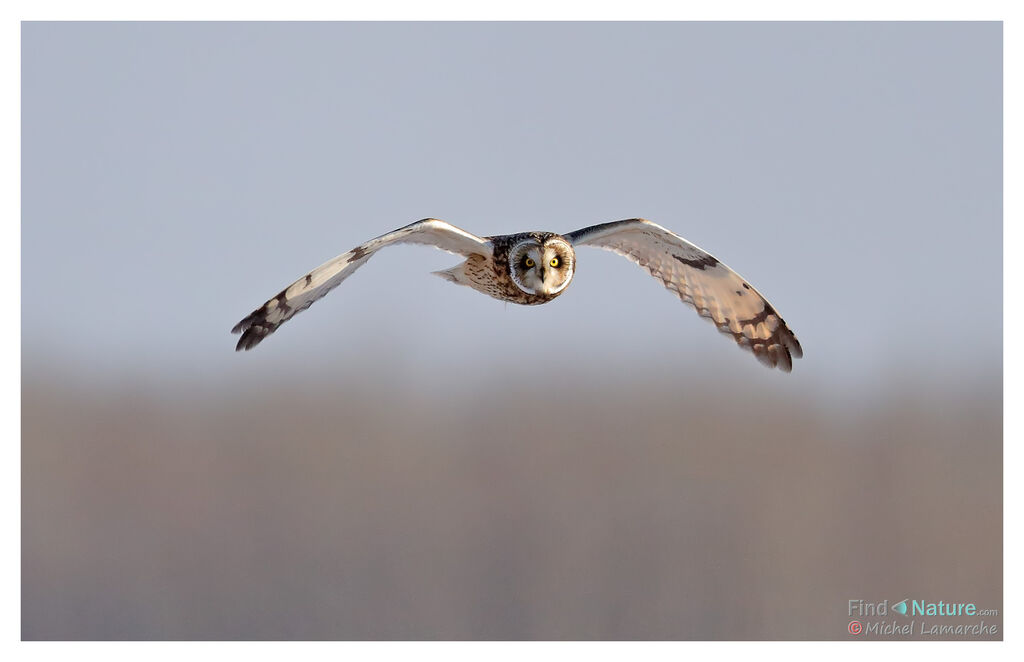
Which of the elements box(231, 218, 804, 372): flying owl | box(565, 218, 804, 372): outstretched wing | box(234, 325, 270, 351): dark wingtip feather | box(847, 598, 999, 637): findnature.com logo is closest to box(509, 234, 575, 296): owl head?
box(231, 218, 804, 372): flying owl

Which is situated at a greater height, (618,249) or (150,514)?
(618,249)

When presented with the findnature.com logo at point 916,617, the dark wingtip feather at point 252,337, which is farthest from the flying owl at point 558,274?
the findnature.com logo at point 916,617

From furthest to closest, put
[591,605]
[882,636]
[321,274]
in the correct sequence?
[591,605]
[882,636]
[321,274]

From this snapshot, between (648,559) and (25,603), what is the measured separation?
7242mm

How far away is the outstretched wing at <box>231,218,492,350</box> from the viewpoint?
173 inches

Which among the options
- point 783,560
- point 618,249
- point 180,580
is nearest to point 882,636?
point 783,560

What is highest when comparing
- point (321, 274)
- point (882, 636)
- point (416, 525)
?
point (321, 274)

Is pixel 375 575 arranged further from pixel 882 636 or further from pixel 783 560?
pixel 882 636

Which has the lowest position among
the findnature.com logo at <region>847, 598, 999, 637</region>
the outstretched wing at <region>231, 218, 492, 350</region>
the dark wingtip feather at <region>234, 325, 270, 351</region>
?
the findnature.com logo at <region>847, 598, 999, 637</region>

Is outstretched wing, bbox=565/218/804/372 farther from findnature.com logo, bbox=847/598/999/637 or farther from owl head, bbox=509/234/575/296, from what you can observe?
findnature.com logo, bbox=847/598/999/637

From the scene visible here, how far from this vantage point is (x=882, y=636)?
13148 mm

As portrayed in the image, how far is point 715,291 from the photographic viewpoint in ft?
18.2

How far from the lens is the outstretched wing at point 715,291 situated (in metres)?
5.41

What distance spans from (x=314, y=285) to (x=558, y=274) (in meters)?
0.98
